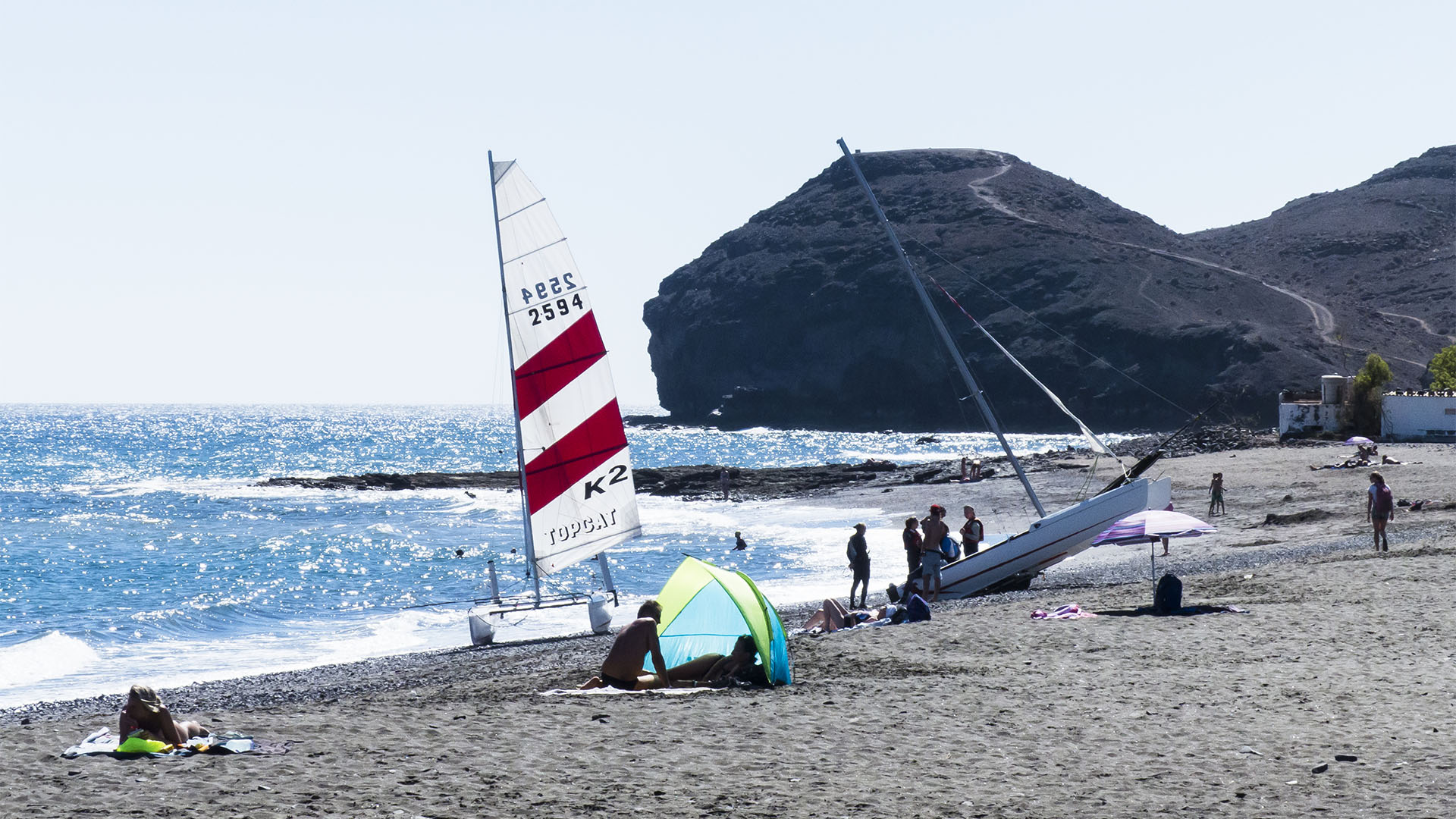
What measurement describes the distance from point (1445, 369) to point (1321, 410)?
25.1m

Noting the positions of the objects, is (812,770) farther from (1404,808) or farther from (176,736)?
(176,736)

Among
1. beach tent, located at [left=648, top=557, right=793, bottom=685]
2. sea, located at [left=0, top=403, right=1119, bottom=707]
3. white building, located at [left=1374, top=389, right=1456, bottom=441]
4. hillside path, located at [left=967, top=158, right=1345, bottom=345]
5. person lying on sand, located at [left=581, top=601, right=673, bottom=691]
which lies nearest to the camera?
person lying on sand, located at [left=581, top=601, right=673, bottom=691]

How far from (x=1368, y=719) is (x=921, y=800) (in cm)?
388

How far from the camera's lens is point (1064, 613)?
16.3 m

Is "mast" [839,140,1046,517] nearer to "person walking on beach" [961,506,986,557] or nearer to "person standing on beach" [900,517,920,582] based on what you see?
"person walking on beach" [961,506,986,557]

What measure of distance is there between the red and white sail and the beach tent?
5243 millimetres

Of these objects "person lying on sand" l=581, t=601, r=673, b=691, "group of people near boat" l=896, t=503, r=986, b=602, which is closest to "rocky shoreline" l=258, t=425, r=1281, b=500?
"group of people near boat" l=896, t=503, r=986, b=602

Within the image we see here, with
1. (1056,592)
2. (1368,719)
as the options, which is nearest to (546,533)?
(1056,592)

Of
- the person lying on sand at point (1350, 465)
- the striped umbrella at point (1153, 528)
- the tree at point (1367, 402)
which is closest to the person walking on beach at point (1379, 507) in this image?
the striped umbrella at point (1153, 528)

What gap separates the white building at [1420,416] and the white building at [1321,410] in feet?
17.9

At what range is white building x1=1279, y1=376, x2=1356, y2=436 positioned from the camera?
6131 centimetres

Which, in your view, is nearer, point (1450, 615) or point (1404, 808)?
point (1404, 808)

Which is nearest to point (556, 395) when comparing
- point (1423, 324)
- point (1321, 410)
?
point (1321, 410)

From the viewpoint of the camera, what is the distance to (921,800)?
24.8 ft
